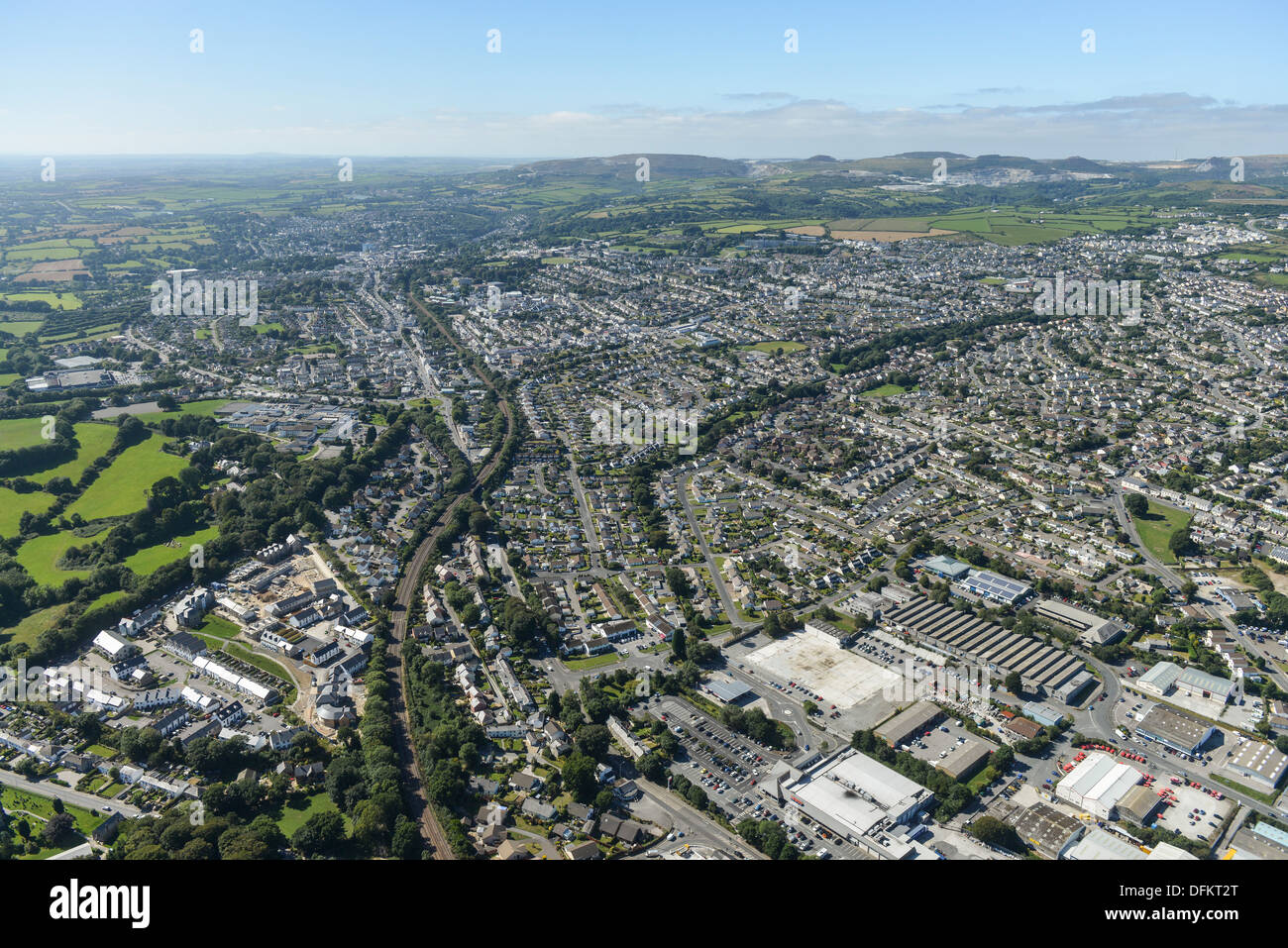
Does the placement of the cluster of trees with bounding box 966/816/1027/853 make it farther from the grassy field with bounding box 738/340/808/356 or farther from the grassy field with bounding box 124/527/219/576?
the grassy field with bounding box 738/340/808/356

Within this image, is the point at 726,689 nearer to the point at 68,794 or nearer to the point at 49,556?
the point at 68,794

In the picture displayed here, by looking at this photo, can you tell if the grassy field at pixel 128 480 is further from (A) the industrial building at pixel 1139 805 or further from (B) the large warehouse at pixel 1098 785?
(A) the industrial building at pixel 1139 805

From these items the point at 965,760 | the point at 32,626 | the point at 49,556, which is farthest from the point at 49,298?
the point at 965,760

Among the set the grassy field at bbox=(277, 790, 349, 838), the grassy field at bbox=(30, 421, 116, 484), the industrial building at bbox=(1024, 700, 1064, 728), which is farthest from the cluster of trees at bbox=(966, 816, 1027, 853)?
the grassy field at bbox=(30, 421, 116, 484)

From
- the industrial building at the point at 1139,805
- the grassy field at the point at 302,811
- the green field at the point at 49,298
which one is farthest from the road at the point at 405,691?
the green field at the point at 49,298
